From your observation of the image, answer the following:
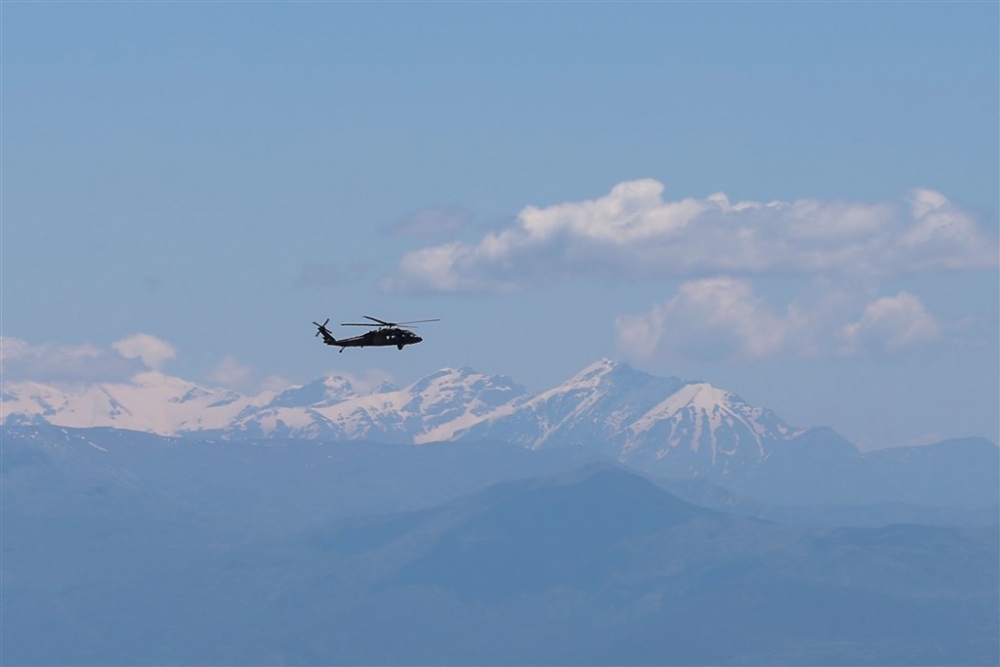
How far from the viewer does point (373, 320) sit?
653 ft

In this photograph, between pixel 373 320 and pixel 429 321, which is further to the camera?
pixel 373 320

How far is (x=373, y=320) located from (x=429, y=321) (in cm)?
1713

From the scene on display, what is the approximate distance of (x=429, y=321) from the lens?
7205 inches
